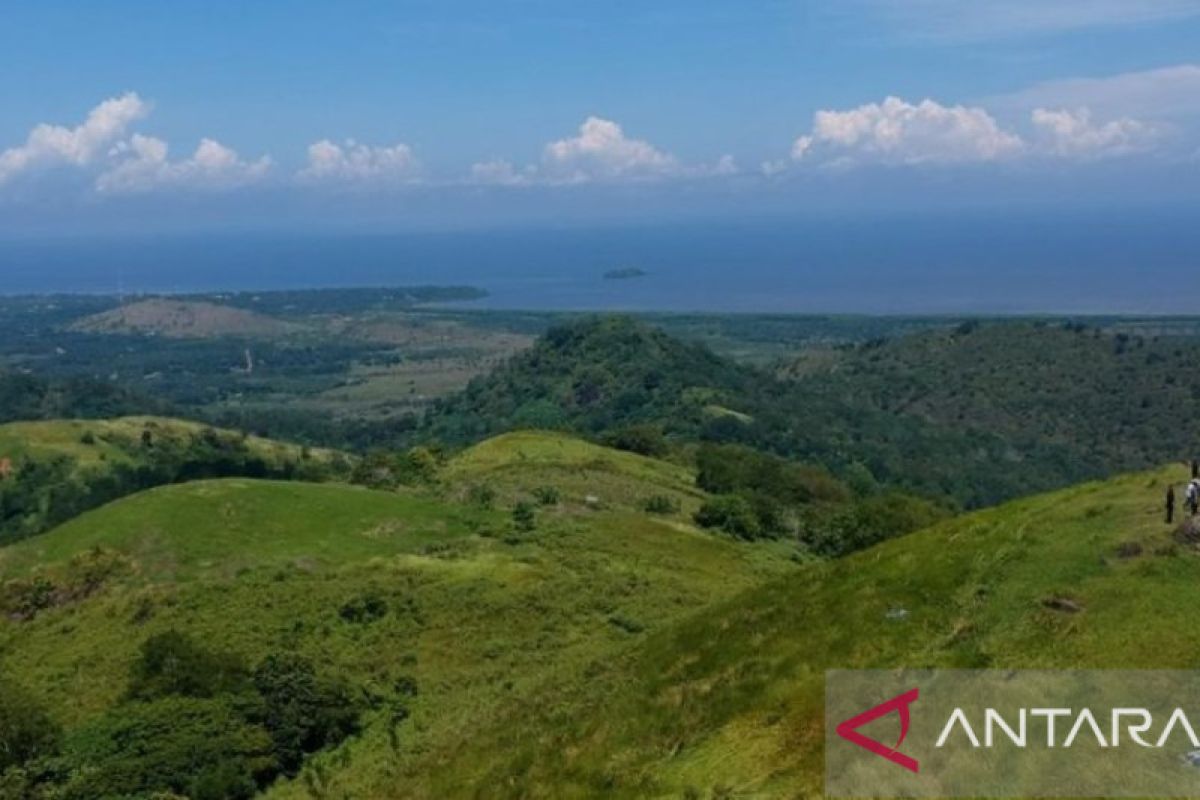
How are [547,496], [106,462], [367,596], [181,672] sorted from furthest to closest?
[106,462] → [547,496] → [367,596] → [181,672]

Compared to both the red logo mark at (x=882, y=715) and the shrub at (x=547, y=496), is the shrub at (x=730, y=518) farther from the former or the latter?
the red logo mark at (x=882, y=715)

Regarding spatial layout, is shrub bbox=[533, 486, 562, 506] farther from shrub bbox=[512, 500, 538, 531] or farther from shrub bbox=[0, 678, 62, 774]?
shrub bbox=[0, 678, 62, 774]

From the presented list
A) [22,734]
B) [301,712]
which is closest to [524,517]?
[301,712]

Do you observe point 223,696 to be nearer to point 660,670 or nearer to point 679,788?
point 660,670

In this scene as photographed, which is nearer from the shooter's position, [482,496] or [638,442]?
[482,496]

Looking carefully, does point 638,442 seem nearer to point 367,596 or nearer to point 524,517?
point 524,517
